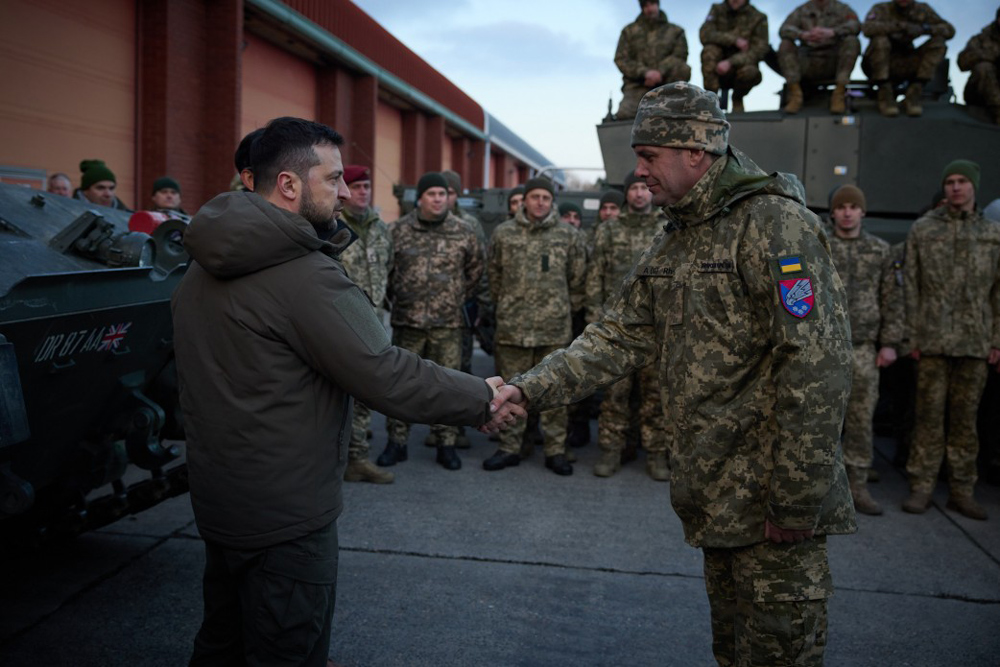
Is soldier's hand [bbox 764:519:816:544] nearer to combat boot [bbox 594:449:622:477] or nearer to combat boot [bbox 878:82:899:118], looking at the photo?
combat boot [bbox 594:449:622:477]

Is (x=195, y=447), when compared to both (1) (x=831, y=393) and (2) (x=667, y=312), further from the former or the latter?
(1) (x=831, y=393)

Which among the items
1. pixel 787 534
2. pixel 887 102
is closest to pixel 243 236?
pixel 787 534

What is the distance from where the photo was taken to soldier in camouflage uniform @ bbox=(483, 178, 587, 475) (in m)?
6.23

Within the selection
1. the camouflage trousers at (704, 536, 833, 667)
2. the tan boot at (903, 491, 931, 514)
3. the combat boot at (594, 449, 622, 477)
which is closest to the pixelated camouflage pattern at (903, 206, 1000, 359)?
the tan boot at (903, 491, 931, 514)

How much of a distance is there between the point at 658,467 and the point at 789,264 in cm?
396

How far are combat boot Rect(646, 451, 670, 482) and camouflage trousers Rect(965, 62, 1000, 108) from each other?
4892 millimetres

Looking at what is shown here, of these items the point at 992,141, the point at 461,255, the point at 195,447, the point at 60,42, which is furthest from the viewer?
the point at 60,42

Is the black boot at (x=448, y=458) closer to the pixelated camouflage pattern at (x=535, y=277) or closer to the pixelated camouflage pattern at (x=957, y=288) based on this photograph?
the pixelated camouflage pattern at (x=535, y=277)

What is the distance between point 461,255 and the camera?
21.0 ft

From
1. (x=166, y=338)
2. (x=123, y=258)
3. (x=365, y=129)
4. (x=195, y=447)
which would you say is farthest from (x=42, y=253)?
(x=365, y=129)

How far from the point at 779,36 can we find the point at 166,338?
22.4 feet

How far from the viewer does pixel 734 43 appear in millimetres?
8594

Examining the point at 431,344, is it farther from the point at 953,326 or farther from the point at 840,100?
the point at 840,100

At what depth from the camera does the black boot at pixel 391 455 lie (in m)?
6.17
